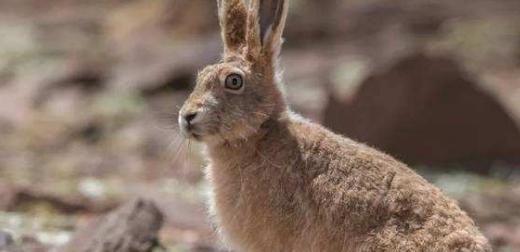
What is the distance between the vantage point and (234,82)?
6578 mm

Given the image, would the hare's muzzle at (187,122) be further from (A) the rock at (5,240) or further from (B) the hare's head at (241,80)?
(A) the rock at (5,240)

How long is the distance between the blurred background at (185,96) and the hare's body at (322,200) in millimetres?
824

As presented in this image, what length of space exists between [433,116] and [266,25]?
243 inches

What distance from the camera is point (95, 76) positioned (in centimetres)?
1627

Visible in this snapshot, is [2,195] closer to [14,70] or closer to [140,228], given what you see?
[140,228]

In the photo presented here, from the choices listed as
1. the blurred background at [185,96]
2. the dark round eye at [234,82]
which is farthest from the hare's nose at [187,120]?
the blurred background at [185,96]

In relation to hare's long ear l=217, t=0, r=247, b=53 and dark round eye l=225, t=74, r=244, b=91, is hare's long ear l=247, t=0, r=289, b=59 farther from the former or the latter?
dark round eye l=225, t=74, r=244, b=91

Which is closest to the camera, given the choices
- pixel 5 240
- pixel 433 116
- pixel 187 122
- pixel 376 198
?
pixel 376 198

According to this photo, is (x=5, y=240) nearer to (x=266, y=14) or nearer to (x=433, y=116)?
(x=266, y=14)

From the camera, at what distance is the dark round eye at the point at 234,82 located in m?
6.56

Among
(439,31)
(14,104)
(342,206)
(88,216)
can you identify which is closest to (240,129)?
(342,206)

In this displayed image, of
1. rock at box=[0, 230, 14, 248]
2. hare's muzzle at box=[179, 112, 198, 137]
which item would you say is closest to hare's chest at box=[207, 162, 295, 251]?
hare's muzzle at box=[179, 112, 198, 137]

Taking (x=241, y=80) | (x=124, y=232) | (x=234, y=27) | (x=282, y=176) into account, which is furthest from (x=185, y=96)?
(x=282, y=176)

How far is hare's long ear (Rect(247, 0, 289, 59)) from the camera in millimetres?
6676
